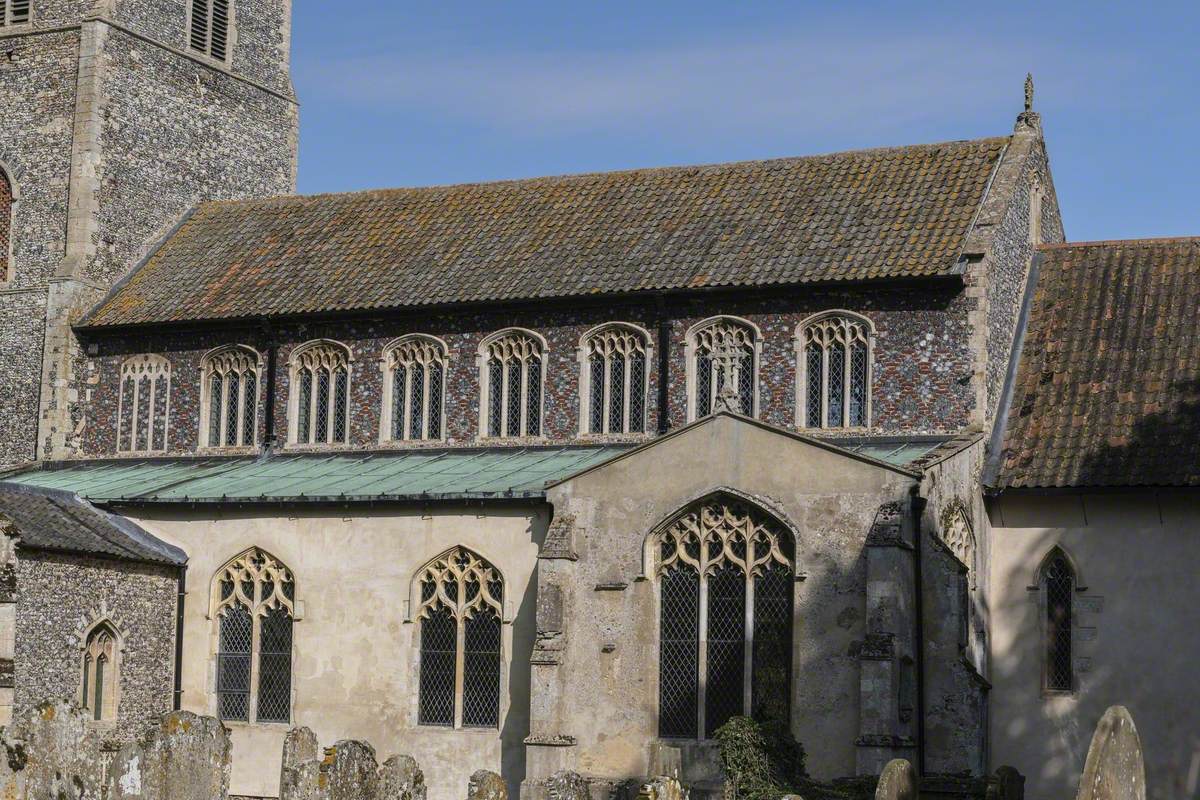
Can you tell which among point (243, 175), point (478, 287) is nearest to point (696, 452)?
point (478, 287)

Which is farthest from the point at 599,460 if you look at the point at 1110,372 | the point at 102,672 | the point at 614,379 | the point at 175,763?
the point at 175,763

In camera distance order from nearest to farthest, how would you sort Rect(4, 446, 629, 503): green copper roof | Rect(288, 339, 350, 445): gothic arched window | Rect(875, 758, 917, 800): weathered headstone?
1. Rect(875, 758, 917, 800): weathered headstone
2. Rect(4, 446, 629, 503): green copper roof
3. Rect(288, 339, 350, 445): gothic arched window

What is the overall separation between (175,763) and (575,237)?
19.4 metres

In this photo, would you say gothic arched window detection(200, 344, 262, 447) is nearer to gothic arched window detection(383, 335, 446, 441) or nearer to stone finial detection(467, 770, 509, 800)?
gothic arched window detection(383, 335, 446, 441)

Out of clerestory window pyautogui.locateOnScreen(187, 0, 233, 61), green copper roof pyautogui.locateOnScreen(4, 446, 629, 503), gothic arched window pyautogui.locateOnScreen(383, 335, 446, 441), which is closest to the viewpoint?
green copper roof pyautogui.locateOnScreen(4, 446, 629, 503)

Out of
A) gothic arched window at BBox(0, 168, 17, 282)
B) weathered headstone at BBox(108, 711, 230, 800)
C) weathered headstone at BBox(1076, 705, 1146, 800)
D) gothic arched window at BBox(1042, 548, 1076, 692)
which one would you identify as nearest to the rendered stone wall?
gothic arched window at BBox(0, 168, 17, 282)

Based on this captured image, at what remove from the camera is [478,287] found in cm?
3209

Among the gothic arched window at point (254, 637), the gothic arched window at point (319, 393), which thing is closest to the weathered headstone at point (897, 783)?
the gothic arched window at point (254, 637)

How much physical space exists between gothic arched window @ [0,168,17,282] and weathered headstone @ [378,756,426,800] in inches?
950

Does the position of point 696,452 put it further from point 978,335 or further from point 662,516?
point 978,335

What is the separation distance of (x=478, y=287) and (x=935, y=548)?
10.7 meters

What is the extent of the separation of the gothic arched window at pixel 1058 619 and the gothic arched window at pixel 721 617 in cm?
486

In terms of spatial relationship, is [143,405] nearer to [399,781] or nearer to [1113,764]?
[399,781]

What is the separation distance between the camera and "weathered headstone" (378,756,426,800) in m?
15.2
